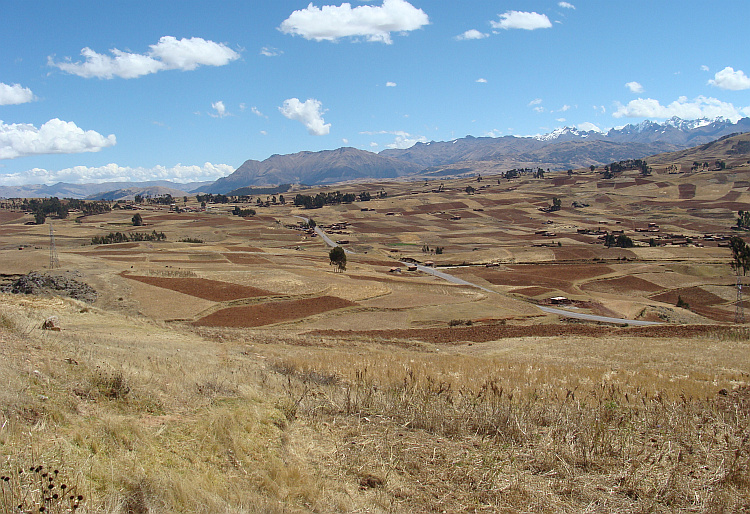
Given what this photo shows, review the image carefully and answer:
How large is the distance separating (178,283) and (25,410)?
52.0 m

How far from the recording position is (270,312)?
46188 mm

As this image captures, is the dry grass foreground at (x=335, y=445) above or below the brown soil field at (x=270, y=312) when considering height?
A: above

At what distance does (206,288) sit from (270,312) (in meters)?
12.3

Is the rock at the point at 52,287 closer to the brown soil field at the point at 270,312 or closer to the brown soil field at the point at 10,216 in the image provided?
the brown soil field at the point at 270,312

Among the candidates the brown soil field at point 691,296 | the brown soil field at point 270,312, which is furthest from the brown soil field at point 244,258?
the brown soil field at point 691,296

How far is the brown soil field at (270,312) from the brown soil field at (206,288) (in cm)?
367

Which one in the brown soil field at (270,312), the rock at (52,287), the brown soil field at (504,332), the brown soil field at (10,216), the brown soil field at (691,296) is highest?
the brown soil field at (10,216)

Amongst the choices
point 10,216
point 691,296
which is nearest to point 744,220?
point 691,296

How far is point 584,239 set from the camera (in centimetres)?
12888

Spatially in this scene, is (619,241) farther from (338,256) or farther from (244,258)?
(244,258)

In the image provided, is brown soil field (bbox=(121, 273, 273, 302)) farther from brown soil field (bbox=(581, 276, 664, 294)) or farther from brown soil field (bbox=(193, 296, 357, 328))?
brown soil field (bbox=(581, 276, 664, 294))

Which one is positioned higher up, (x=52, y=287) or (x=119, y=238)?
(x=119, y=238)

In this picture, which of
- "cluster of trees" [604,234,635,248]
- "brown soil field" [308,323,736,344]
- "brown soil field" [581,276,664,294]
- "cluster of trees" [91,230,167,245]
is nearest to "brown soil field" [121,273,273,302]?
"brown soil field" [308,323,736,344]

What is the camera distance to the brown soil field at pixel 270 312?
41.3 meters
